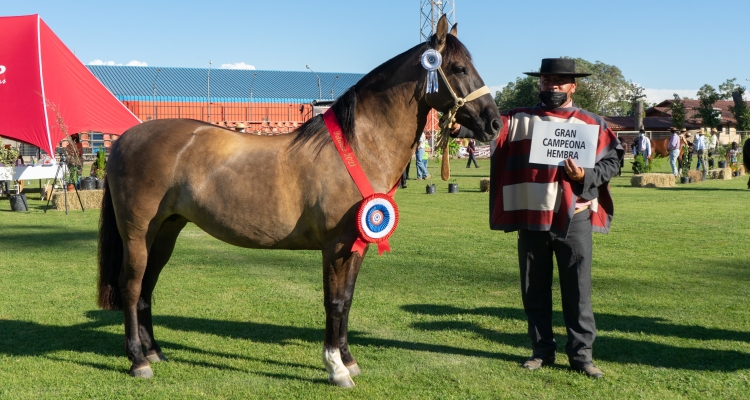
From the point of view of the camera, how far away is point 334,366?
15.7ft

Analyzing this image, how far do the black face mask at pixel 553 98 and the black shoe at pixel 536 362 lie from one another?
1846 mm

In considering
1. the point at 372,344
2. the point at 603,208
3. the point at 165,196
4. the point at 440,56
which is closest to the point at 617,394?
the point at 603,208

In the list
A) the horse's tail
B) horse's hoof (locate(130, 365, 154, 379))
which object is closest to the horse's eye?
the horse's tail

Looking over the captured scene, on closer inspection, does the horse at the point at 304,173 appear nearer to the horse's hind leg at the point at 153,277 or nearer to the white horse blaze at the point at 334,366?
the white horse blaze at the point at 334,366

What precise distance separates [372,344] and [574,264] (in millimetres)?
1814

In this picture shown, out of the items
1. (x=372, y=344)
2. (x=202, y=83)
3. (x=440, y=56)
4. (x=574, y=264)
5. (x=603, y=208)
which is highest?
(x=202, y=83)

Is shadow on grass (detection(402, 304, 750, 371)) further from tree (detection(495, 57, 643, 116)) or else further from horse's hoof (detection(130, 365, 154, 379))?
tree (detection(495, 57, 643, 116))

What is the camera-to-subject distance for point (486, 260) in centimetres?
939

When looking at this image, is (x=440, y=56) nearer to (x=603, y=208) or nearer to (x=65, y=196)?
(x=603, y=208)

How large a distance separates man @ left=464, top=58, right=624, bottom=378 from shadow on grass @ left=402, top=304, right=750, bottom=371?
1.76 ft

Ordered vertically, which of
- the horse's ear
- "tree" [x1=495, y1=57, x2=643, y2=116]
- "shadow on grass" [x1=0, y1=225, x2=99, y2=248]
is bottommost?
"shadow on grass" [x1=0, y1=225, x2=99, y2=248]

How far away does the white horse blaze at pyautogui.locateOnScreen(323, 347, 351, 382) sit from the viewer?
188 inches

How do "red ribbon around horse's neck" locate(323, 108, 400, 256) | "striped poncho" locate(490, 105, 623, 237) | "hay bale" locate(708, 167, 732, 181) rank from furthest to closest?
"hay bale" locate(708, 167, 732, 181) < "striped poncho" locate(490, 105, 623, 237) < "red ribbon around horse's neck" locate(323, 108, 400, 256)

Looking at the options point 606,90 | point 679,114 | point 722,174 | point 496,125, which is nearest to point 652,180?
point 722,174
